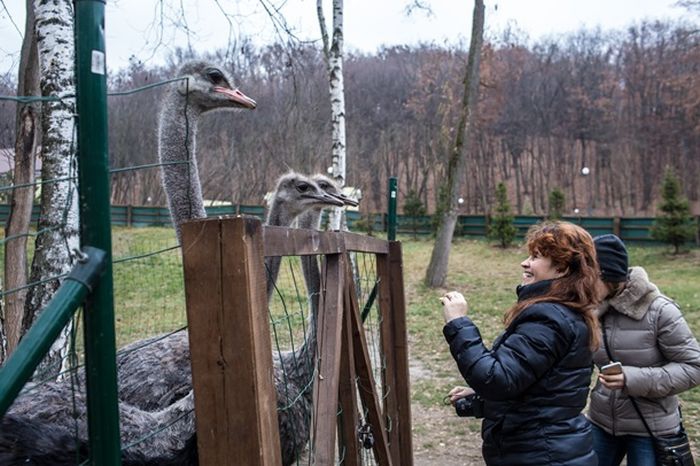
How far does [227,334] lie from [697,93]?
28616 mm

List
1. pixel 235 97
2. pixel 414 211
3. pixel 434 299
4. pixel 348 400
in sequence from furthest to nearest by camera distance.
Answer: pixel 414 211 < pixel 434 299 < pixel 235 97 < pixel 348 400

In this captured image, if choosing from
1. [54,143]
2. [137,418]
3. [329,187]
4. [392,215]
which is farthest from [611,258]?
[54,143]

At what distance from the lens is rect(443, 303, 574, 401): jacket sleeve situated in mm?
2084

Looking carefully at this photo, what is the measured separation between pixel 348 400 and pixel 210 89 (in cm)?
185

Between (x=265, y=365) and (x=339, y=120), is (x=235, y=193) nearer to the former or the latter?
(x=339, y=120)

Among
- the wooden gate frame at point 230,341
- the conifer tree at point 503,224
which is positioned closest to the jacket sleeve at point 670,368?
the wooden gate frame at point 230,341

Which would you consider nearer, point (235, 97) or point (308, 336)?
point (308, 336)

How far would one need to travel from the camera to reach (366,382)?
275cm

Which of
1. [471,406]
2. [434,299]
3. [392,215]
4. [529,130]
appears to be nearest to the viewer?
[471,406]

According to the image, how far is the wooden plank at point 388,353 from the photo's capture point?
354 cm

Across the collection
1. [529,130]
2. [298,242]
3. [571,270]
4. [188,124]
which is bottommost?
[571,270]

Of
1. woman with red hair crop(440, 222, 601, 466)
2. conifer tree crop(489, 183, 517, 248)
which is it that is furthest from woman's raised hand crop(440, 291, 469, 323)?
conifer tree crop(489, 183, 517, 248)

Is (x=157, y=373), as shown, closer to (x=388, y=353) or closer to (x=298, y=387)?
(x=298, y=387)

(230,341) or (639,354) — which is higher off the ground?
(230,341)
